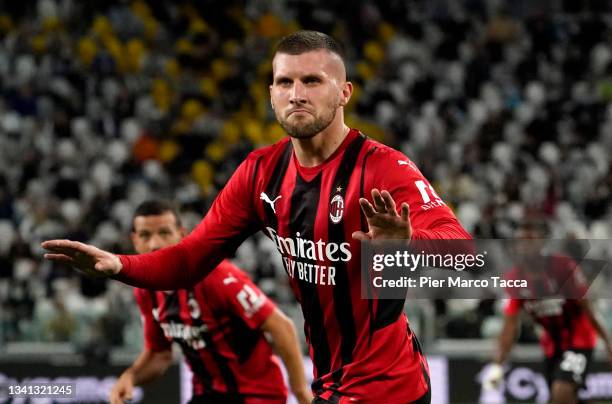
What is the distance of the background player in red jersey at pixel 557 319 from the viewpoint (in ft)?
27.2

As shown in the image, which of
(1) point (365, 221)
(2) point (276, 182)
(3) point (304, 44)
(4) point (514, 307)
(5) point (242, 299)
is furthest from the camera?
(4) point (514, 307)

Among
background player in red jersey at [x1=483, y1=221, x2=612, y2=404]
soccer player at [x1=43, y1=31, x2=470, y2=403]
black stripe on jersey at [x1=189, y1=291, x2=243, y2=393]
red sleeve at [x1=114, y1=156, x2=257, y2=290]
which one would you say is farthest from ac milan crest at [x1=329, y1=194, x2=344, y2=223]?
background player in red jersey at [x1=483, y1=221, x2=612, y2=404]

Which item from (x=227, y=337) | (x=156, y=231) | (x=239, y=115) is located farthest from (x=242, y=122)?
(x=227, y=337)

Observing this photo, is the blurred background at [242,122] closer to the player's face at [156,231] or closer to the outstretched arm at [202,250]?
the player's face at [156,231]

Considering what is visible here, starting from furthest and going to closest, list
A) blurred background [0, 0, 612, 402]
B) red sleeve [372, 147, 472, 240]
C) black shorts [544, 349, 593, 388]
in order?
blurred background [0, 0, 612, 402] < black shorts [544, 349, 593, 388] < red sleeve [372, 147, 472, 240]

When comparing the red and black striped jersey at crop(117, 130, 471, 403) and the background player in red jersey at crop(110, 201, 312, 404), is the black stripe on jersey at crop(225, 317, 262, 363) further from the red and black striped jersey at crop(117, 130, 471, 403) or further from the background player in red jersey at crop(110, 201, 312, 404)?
the red and black striped jersey at crop(117, 130, 471, 403)

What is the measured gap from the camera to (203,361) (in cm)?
609

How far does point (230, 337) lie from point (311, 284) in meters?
1.93

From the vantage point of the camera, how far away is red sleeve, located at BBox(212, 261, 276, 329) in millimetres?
5922

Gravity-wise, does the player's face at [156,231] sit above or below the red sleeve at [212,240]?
above

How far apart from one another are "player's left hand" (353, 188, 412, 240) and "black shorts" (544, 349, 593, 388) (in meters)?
5.51

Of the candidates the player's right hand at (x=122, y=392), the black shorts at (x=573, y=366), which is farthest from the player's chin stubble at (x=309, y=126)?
the black shorts at (x=573, y=366)

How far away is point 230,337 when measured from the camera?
6.02 metres

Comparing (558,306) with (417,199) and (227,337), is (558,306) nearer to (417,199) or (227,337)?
(227,337)
